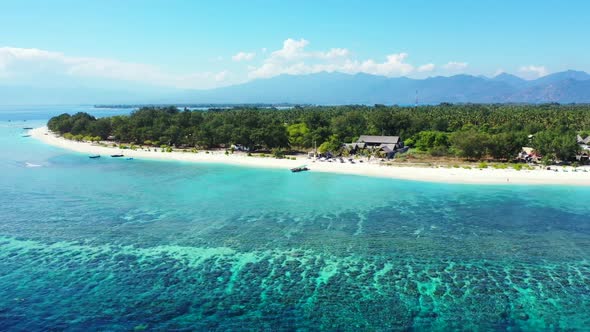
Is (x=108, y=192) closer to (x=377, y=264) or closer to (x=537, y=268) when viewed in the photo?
(x=377, y=264)

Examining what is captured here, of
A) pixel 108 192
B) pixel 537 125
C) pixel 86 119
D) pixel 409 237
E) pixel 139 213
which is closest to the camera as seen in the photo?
pixel 409 237

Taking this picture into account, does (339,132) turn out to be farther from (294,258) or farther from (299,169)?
(294,258)

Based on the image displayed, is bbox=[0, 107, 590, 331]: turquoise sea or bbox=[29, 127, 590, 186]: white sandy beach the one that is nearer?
bbox=[0, 107, 590, 331]: turquoise sea

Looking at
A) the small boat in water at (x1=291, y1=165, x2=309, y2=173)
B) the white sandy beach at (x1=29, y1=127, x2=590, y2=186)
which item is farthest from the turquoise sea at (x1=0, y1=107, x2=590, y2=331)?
the small boat in water at (x1=291, y1=165, x2=309, y2=173)

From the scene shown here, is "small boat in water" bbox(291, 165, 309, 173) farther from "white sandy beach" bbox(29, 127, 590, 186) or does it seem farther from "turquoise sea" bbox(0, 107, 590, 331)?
"turquoise sea" bbox(0, 107, 590, 331)

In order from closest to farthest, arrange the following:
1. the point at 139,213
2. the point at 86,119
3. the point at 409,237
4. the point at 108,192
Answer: the point at 409,237 < the point at 139,213 < the point at 108,192 < the point at 86,119

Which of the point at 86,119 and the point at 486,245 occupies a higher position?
the point at 86,119

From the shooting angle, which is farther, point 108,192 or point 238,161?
point 238,161

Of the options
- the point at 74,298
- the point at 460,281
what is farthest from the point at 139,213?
the point at 460,281

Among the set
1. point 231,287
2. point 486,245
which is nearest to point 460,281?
point 486,245
